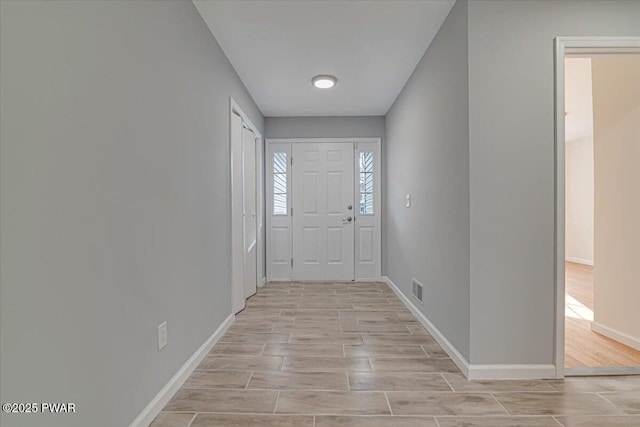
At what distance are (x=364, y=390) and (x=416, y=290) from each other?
1.51m

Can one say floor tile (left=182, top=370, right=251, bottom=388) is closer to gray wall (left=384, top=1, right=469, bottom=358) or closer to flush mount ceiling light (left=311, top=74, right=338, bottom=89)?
gray wall (left=384, top=1, right=469, bottom=358)

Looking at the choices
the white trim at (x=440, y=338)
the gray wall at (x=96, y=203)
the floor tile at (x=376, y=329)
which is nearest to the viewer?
the gray wall at (x=96, y=203)

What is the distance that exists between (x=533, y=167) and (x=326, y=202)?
3.16 metres

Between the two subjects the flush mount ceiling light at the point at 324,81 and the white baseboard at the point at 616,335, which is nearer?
the white baseboard at the point at 616,335

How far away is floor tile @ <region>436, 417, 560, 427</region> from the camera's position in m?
1.56

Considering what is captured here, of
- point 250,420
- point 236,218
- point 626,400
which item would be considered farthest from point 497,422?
point 236,218

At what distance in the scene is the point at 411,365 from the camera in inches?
85.0

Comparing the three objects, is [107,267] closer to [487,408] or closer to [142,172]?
[142,172]

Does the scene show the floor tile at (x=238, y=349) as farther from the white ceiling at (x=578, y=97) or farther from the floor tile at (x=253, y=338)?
the white ceiling at (x=578, y=97)

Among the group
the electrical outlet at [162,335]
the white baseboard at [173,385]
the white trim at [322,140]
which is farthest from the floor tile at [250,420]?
the white trim at [322,140]

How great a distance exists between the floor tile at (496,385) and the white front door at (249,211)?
243 centimetres

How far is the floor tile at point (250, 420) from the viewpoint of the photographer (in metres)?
1.57

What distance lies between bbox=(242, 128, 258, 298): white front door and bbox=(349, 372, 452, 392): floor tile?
2.04m

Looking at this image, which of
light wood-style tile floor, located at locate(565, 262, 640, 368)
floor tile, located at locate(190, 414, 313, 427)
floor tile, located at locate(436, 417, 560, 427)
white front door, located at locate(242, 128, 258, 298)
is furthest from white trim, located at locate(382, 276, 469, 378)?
white front door, located at locate(242, 128, 258, 298)
